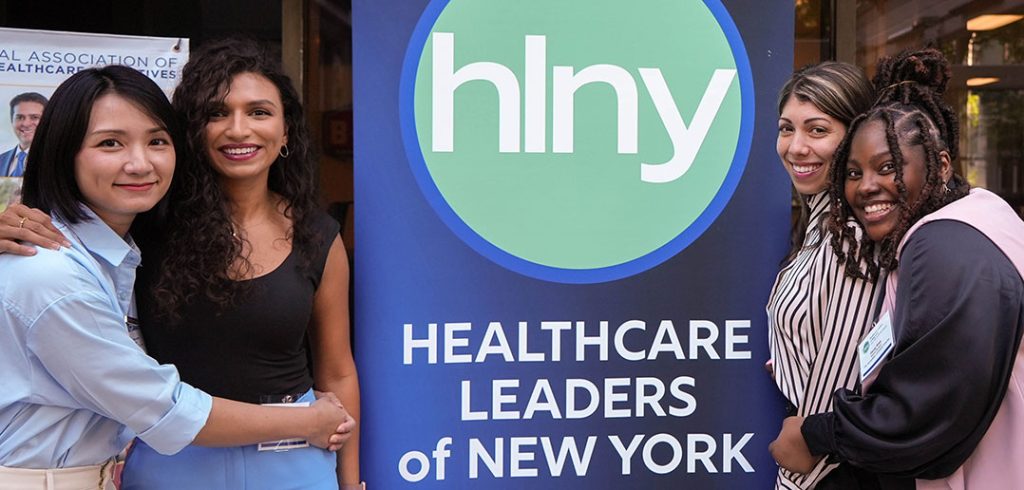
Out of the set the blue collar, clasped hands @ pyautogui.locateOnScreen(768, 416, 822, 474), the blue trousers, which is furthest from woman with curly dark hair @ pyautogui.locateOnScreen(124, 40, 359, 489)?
clasped hands @ pyautogui.locateOnScreen(768, 416, 822, 474)

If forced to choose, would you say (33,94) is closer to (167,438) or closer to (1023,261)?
(167,438)

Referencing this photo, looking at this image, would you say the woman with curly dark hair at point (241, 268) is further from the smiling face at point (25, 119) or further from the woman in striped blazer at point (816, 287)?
the woman in striped blazer at point (816, 287)

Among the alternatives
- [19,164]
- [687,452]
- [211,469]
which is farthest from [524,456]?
[19,164]

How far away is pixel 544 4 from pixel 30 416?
1.40 meters

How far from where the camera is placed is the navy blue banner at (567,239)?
2102mm

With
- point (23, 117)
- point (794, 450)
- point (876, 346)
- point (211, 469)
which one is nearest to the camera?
point (876, 346)

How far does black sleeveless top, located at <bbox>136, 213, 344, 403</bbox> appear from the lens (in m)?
1.76

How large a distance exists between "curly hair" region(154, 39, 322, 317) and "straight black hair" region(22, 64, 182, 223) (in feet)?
0.73

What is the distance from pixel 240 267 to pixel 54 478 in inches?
20.1

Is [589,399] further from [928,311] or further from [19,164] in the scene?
[19,164]

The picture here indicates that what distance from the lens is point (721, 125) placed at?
221 cm

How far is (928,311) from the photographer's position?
1.52 metres

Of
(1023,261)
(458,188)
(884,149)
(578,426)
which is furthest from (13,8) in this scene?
(1023,261)

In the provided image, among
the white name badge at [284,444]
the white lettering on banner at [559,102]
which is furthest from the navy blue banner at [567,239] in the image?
the white name badge at [284,444]
